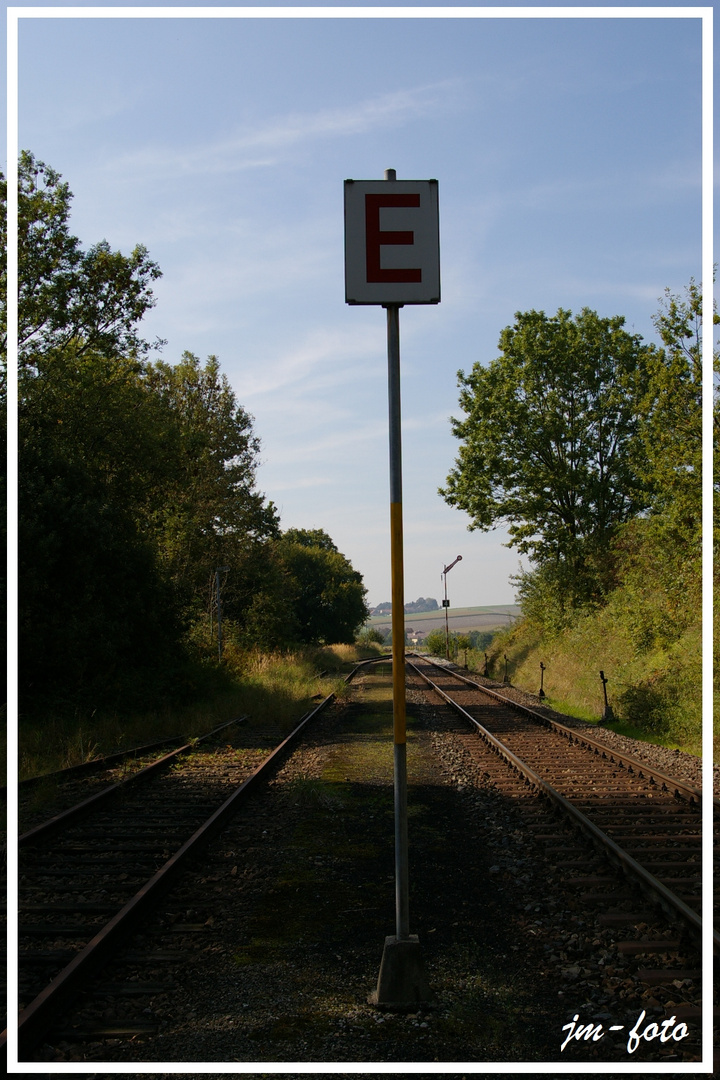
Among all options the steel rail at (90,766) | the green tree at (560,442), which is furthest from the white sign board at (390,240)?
the green tree at (560,442)

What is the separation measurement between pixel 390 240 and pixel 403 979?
3.90m

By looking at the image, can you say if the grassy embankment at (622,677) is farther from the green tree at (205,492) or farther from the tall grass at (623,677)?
the green tree at (205,492)

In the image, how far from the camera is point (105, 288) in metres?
22.4

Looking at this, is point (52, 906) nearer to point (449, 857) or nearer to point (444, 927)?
point (444, 927)

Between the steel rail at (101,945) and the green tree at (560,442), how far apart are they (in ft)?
88.2

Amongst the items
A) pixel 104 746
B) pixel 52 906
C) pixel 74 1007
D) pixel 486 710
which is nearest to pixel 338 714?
pixel 486 710

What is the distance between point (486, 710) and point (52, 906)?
51.6ft

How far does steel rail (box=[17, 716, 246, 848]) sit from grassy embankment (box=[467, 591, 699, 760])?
8.42 metres

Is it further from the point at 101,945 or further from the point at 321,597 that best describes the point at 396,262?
the point at 321,597

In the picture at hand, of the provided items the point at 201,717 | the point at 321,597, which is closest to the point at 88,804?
the point at 201,717

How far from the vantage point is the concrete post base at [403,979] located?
14.3 feet

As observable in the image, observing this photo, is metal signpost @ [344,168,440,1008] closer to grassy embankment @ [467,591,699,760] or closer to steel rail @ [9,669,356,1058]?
steel rail @ [9,669,356,1058]

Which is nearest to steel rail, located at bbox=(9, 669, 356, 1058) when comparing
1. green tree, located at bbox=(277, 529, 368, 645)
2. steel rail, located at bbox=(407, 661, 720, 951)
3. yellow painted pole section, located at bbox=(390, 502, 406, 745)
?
yellow painted pole section, located at bbox=(390, 502, 406, 745)

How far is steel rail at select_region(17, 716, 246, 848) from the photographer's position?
7.73 m
